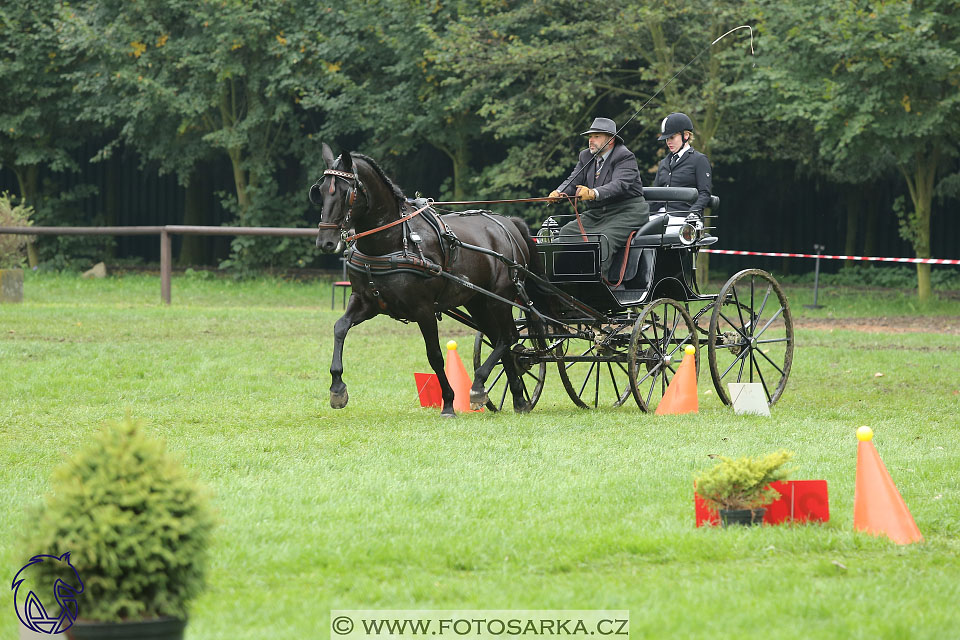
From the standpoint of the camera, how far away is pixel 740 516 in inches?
226

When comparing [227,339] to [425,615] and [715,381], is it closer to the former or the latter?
[715,381]

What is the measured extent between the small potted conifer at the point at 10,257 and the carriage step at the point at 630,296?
11.7 metres

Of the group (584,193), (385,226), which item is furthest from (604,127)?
→ (385,226)

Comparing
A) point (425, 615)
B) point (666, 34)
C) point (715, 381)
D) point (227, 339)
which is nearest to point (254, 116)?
point (666, 34)

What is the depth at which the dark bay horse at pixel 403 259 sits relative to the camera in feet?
28.6

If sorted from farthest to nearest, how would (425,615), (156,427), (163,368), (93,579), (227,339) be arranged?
(227,339) < (163,368) < (156,427) < (425,615) < (93,579)

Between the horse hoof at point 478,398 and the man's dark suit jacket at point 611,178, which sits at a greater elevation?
the man's dark suit jacket at point 611,178

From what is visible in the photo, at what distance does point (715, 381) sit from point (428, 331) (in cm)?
268

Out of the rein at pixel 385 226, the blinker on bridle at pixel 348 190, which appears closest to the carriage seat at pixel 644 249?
the rein at pixel 385 226

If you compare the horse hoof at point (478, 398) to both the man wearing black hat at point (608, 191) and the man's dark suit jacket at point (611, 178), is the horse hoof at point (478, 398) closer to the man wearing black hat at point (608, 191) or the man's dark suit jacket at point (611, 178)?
the man wearing black hat at point (608, 191)

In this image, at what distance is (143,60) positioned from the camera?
83.7 feet

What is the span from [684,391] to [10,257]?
1299cm

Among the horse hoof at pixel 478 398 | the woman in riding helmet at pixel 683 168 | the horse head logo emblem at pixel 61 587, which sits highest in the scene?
the woman in riding helmet at pixel 683 168

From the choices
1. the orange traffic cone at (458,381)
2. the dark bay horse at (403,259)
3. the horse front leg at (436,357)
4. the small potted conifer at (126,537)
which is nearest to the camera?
the small potted conifer at (126,537)
